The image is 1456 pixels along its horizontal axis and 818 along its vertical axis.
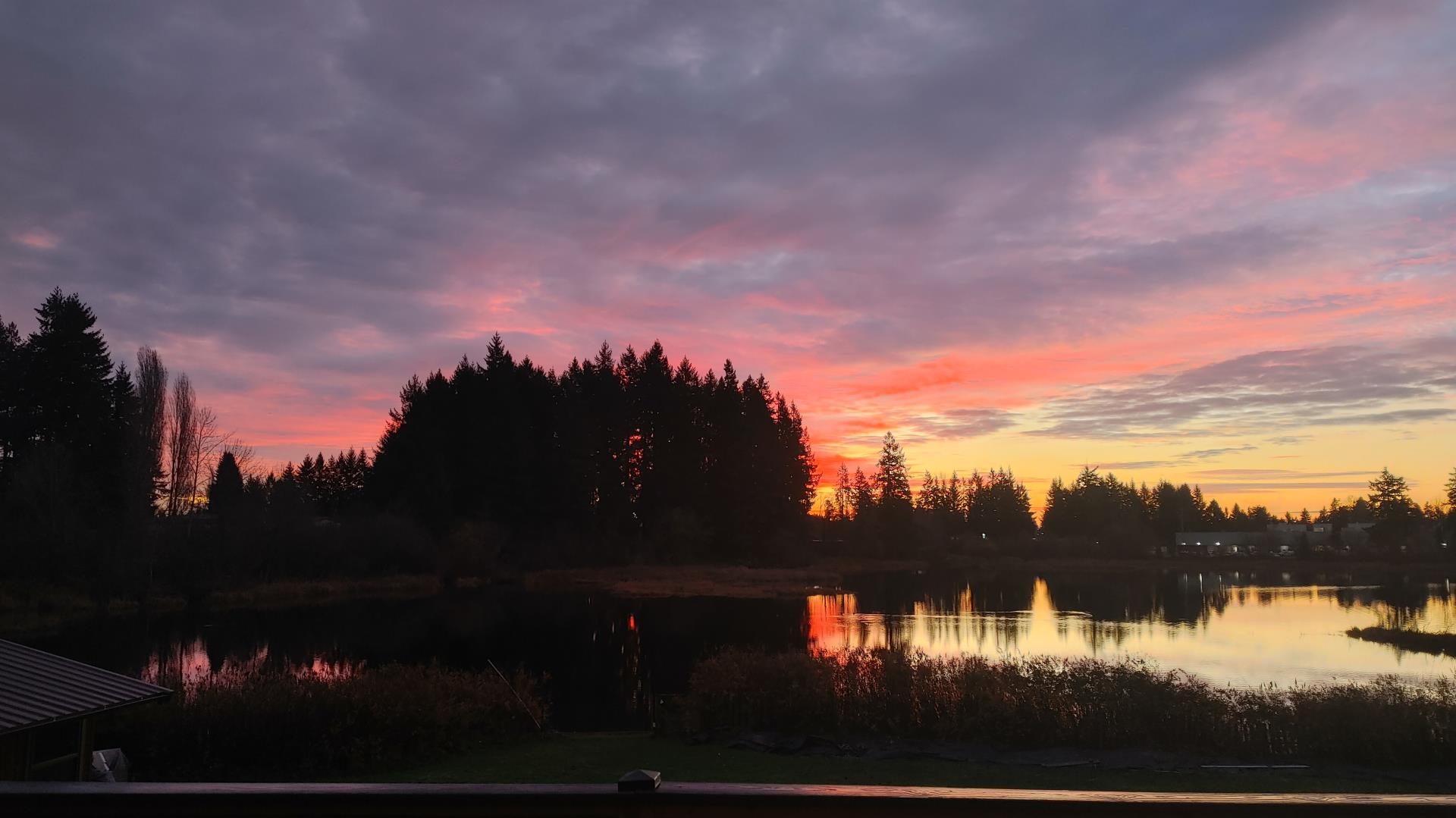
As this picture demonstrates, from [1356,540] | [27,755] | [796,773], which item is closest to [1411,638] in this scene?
[796,773]

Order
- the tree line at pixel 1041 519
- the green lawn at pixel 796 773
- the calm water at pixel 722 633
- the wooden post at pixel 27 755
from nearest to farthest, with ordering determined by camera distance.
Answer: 1. the wooden post at pixel 27 755
2. the green lawn at pixel 796 773
3. the calm water at pixel 722 633
4. the tree line at pixel 1041 519

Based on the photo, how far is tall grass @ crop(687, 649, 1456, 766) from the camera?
53.8ft

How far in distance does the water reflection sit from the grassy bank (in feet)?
2.79

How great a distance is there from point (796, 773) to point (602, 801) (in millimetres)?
14392

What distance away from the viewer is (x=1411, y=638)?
36688mm

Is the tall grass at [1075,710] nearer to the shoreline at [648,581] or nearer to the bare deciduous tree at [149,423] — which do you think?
the shoreline at [648,581]

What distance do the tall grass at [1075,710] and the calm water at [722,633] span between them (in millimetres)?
4471

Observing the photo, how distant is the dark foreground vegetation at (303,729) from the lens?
1672 centimetres

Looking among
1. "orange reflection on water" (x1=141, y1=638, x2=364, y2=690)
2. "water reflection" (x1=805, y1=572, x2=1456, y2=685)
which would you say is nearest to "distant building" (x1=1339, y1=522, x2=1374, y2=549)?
"water reflection" (x1=805, y1=572, x2=1456, y2=685)

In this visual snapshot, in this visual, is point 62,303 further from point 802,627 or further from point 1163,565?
point 1163,565

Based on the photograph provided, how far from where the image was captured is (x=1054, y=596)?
5934 cm

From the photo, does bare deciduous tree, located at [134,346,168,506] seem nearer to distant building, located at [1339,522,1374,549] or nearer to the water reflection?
the water reflection

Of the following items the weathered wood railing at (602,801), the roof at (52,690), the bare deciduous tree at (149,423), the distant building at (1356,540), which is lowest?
the distant building at (1356,540)

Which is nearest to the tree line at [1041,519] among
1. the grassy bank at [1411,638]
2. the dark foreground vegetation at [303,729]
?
the grassy bank at [1411,638]
